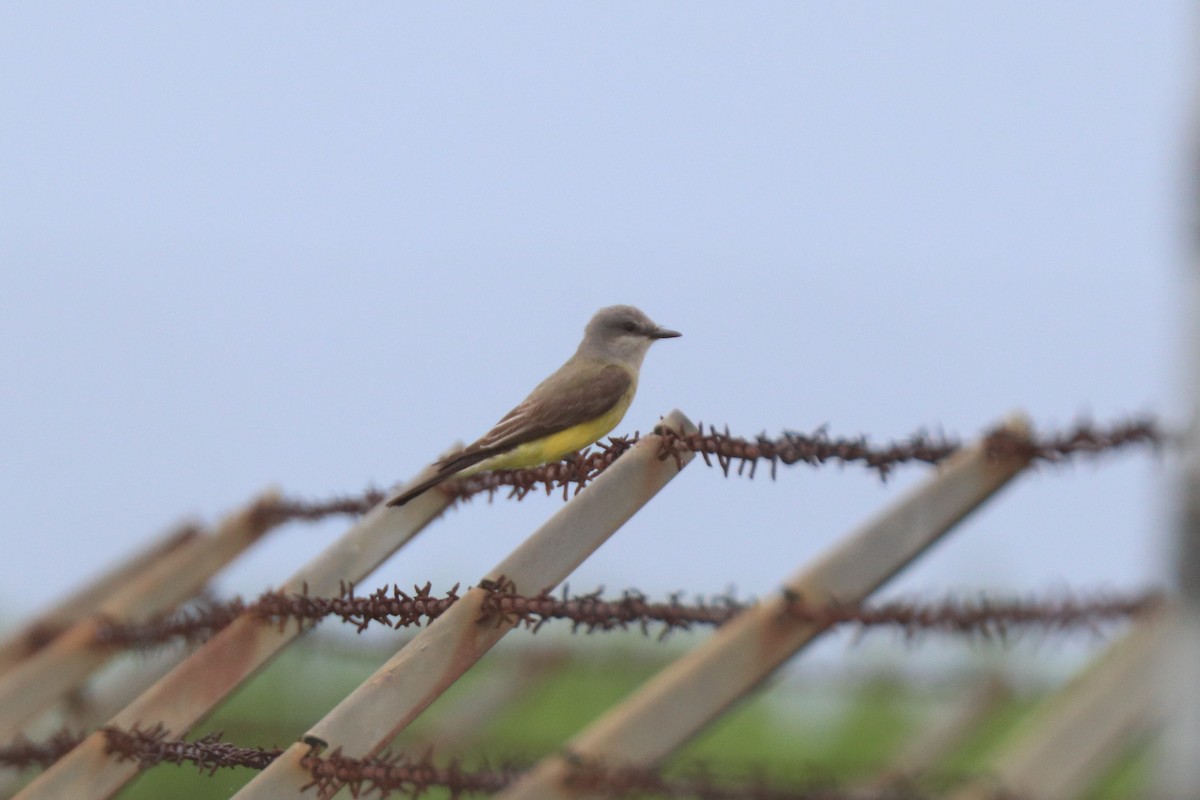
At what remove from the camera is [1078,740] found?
2.23 m

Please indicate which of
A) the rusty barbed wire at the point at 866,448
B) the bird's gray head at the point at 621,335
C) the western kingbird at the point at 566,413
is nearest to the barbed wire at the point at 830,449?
the rusty barbed wire at the point at 866,448

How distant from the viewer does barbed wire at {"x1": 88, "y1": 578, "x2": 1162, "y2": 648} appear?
2625 mm

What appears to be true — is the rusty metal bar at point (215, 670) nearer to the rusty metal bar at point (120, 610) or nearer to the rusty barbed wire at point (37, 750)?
the rusty barbed wire at point (37, 750)

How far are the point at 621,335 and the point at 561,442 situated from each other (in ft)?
3.29

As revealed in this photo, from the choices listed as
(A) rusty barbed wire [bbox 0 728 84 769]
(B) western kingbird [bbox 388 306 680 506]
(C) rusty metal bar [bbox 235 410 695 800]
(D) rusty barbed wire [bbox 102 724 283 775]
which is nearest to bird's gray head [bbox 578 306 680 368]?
(B) western kingbird [bbox 388 306 680 506]

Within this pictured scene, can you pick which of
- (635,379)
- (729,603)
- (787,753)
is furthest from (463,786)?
(787,753)

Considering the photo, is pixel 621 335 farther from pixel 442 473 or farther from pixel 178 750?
pixel 178 750

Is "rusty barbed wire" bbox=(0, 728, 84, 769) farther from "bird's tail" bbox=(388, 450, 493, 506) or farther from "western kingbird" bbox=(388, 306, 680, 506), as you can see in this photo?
"western kingbird" bbox=(388, 306, 680, 506)

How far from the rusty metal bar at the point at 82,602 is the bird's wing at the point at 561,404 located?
4.10 feet

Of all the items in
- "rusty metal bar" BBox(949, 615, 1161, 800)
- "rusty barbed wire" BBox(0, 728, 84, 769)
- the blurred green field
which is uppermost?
"rusty metal bar" BBox(949, 615, 1161, 800)

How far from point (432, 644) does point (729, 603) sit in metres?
0.83

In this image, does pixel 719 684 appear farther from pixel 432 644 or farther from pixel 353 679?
pixel 353 679

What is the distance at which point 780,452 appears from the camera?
10.9 feet

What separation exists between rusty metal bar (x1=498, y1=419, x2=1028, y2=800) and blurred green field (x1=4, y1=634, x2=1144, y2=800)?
474 centimetres
